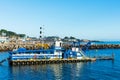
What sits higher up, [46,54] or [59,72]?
[46,54]

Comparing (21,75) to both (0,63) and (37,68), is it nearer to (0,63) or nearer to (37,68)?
(37,68)

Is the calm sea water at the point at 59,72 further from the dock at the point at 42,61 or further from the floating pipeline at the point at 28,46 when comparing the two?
the floating pipeline at the point at 28,46

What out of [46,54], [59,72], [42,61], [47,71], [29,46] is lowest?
[59,72]

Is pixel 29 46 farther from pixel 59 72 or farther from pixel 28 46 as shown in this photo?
pixel 59 72

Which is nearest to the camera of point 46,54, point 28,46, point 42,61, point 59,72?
point 59,72

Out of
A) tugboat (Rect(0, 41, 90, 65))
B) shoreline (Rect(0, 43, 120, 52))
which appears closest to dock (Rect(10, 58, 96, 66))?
tugboat (Rect(0, 41, 90, 65))

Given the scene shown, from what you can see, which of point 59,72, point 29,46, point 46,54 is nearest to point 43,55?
point 46,54

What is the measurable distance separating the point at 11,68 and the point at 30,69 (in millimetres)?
6078

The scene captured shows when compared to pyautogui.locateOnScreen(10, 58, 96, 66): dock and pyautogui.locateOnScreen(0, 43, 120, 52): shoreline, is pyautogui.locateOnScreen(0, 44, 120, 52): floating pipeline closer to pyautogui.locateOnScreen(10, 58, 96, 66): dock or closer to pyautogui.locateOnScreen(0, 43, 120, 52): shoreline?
pyautogui.locateOnScreen(0, 43, 120, 52): shoreline

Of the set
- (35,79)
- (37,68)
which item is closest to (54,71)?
(37,68)

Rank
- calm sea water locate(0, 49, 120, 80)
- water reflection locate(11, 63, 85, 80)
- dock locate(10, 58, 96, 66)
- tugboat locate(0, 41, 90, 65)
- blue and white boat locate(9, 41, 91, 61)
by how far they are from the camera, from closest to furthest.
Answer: calm sea water locate(0, 49, 120, 80)
water reflection locate(11, 63, 85, 80)
dock locate(10, 58, 96, 66)
tugboat locate(0, 41, 90, 65)
blue and white boat locate(9, 41, 91, 61)

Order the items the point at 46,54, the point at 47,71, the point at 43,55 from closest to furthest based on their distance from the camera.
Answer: the point at 47,71 < the point at 43,55 < the point at 46,54

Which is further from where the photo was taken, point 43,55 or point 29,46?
point 29,46

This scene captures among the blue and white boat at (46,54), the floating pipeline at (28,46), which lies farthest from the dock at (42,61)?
the floating pipeline at (28,46)
